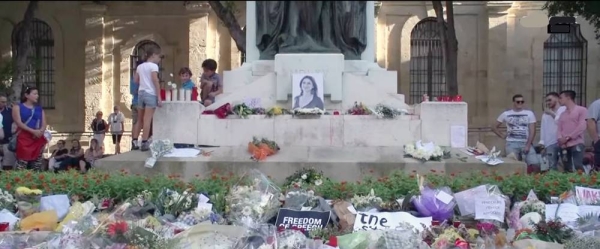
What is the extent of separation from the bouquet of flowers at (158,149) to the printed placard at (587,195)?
195 inches

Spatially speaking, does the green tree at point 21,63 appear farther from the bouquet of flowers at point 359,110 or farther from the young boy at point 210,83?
the bouquet of flowers at point 359,110

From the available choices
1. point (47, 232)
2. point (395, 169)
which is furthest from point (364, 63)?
point (47, 232)

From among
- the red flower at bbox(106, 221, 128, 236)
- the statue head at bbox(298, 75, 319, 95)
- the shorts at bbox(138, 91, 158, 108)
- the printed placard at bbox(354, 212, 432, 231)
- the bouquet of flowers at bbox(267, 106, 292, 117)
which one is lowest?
the printed placard at bbox(354, 212, 432, 231)

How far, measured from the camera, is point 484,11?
28.3m

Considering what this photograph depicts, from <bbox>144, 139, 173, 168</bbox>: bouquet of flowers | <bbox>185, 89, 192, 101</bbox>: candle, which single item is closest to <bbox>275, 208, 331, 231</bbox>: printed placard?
<bbox>144, 139, 173, 168</bbox>: bouquet of flowers

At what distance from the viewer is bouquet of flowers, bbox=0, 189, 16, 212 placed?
8.69m

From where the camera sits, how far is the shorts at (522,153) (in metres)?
13.0

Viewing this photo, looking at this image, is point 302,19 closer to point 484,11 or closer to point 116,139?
point 116,139

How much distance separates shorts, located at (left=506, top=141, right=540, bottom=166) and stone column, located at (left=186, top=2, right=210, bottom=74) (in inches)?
652

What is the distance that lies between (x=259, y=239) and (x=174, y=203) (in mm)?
1499

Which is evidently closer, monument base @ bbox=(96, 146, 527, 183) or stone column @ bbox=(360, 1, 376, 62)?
monument base @ bbox=(96, 146, 527, 183)

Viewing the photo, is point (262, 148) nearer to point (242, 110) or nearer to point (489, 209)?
point (242, 110)

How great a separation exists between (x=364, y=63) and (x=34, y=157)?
16.2 feet

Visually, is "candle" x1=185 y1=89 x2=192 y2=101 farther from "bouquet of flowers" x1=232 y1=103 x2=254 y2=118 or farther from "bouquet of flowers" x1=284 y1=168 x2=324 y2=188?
"bouquet of flowers" x1=284 y1=168 x2=324 y2=188
